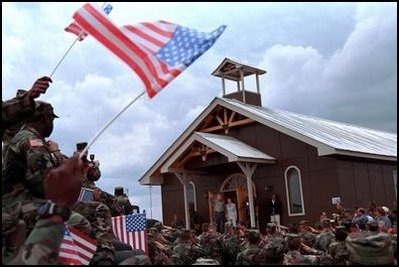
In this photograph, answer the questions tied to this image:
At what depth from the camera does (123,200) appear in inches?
419

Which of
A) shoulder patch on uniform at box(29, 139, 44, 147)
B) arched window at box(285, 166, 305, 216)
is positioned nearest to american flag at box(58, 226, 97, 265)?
shoulder patch on uniform at box(29, 139, 44, 147)

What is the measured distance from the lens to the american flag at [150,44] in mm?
3672

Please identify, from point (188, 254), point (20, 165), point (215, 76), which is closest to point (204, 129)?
point (215, 76)

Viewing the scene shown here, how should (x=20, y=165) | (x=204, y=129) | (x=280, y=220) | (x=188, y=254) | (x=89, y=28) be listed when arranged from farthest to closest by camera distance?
(x=204, y=129) → (x=280, y=220) → (x=188, y=254) → (x=20, y=165) → (x=89, y=28)

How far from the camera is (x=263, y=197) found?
2178cm

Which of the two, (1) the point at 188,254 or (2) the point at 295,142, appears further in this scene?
(2) the point at 295,142

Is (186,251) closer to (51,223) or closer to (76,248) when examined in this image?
(76,248)

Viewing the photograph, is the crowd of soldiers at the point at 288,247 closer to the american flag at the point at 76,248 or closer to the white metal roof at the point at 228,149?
the american flag at the point at 76,248

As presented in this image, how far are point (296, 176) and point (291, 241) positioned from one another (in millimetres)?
11298

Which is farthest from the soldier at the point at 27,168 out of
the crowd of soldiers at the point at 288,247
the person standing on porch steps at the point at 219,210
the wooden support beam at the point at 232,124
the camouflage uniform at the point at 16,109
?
the wooden support beam at the point at 232,124

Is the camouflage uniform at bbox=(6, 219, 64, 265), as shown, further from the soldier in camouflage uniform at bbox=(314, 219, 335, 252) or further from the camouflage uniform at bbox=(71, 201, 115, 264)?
the soldier in camouflage uniform at bbox=(314, 219, 335, 252)

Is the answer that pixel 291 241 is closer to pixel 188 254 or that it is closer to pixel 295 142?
pixel 188 254

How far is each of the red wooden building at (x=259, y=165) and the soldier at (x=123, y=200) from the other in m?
9.25

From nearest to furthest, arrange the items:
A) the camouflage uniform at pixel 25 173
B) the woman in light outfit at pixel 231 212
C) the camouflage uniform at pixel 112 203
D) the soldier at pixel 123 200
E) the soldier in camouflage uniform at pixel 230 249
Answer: the camouflage uniform at pixel 25 173 < the camouflage uniform at pixel 112 203 < the soldier at pixel 123 200 < the soldier in camouflage uniform at pixel 230 249 < the woman in light outfit at pixel 231 212
